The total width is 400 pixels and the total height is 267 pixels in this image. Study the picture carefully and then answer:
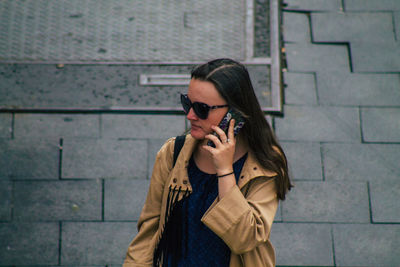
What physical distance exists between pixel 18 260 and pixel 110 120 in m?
1.58

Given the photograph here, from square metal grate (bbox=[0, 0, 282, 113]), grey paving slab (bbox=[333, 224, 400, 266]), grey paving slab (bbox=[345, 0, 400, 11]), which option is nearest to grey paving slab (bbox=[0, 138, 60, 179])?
square metal grate (bbox=[0, 0, 282, 113])

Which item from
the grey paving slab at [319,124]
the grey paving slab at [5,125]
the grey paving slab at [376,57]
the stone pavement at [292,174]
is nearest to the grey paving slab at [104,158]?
the stone pavement at [292,174]

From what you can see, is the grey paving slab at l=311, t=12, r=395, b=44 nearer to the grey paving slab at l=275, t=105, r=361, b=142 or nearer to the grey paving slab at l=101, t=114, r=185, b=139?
the grey paving slab at l=275, t=105, r=361, b=142

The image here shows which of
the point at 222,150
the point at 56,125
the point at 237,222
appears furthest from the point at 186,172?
the point at 56,125

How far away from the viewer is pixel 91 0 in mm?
4793

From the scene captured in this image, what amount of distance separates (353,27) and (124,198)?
10.1 ft

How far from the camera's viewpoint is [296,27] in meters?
4.74

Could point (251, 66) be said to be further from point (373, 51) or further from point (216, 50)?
point (373, 51)

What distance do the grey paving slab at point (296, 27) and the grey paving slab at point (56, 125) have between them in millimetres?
2252

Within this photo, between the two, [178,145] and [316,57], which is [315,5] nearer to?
[316,57]

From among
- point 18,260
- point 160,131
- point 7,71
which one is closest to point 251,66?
point 160,131

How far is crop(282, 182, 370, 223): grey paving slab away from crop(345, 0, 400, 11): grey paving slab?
201 cm

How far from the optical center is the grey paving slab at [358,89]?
444cm

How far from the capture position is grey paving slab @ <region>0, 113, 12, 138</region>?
4.25 meters
